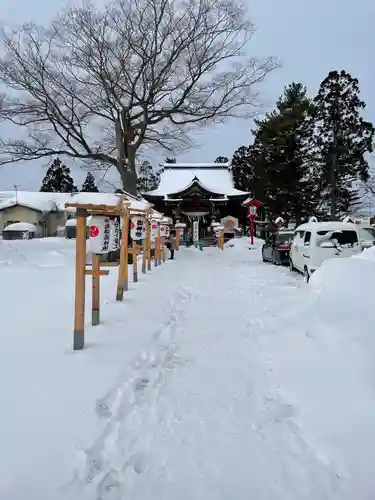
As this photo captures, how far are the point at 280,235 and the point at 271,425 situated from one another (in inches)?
577

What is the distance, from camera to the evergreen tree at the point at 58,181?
56.6 m

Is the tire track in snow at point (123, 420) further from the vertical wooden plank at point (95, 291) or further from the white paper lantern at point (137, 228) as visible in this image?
the white paper lantern at point (137, 228)

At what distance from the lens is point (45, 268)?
12.6 m

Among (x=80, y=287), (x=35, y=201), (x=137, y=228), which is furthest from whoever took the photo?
(x=35, y=201)

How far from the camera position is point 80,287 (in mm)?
4992

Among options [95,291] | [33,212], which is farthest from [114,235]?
[33,212]

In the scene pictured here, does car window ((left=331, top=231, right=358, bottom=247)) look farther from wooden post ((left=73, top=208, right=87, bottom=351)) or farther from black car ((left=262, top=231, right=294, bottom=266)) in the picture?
wooden post ((left=73, top=208, right=87, bottom=351))

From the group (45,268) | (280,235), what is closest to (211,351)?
(45,268)

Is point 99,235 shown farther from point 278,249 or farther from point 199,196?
point 199,196

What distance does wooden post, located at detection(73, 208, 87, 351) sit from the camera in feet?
16.0

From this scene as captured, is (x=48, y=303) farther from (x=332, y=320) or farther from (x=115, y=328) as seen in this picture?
(x=332, y=320)

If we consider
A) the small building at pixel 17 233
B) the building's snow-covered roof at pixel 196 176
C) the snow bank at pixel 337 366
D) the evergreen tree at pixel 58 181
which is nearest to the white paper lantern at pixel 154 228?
the snow bank at pixel 337 366

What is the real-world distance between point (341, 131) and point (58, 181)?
124ft

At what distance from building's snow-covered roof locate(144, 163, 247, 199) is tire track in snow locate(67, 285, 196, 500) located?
88.2ft
